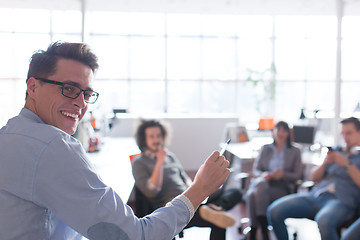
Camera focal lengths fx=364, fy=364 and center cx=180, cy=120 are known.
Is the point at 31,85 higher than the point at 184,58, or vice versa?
the point at 184,58

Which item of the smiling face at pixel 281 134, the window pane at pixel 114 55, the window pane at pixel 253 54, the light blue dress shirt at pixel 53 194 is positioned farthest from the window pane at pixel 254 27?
the light blue dress shirt at pixel 53 194

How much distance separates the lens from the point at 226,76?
32.1ft

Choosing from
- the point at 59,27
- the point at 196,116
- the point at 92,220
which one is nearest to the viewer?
the point at 92,220

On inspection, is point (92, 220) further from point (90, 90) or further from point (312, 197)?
point (312, 197)

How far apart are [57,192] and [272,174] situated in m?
2.59

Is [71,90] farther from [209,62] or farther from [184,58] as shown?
[209,62]

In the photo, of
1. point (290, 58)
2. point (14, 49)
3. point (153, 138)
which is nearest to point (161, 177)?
point (153, 138)

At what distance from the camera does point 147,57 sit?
9555mm

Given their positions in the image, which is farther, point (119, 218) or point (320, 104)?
point (320, 104)

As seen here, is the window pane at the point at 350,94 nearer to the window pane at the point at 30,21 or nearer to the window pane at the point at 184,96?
the window pane at the point at 184,96

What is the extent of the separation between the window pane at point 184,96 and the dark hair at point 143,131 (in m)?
6.91

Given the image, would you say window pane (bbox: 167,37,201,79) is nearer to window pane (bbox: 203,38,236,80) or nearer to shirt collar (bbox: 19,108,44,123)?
window pane (bbox: 203,38,236,80)

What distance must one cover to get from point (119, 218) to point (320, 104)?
10.2 m

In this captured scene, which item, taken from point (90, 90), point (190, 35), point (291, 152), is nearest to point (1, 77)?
point (190, 35)
